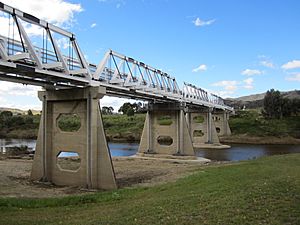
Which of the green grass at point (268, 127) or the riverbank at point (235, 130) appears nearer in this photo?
the riverbank at point (235, 130)

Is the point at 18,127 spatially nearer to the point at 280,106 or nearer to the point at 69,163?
the point at 69,163

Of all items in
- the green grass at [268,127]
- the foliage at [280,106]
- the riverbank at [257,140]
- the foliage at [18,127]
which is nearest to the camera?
the riverbank at [257,140]

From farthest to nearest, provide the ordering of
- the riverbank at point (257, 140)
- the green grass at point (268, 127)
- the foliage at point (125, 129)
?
the foliage at point (125, 129)
the green grass at point (268, 127)
the riverbank at point (257, 140)

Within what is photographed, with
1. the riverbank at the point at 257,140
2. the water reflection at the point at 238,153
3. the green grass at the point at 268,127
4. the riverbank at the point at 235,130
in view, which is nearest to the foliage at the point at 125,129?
the riverbank at the point at 235,130

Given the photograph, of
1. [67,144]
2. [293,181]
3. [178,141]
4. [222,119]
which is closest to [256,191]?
[293,181]

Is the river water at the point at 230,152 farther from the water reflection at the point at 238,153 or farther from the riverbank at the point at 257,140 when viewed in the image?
the riverbank at the point at 257,140

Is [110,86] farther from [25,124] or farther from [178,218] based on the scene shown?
[25,124]

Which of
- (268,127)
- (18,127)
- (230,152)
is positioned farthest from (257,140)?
(18,127)

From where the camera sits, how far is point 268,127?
85562 millimetres

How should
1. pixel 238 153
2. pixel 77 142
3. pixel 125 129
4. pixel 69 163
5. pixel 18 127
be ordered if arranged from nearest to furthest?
pixel 77 142 → pixel 69 163 → pixel 238 153 → pixel 125 129 → pixel 18 127

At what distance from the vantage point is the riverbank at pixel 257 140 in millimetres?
75438

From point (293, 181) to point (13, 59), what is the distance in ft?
45.2

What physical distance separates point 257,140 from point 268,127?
942 cm

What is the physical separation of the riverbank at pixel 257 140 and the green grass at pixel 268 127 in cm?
210
